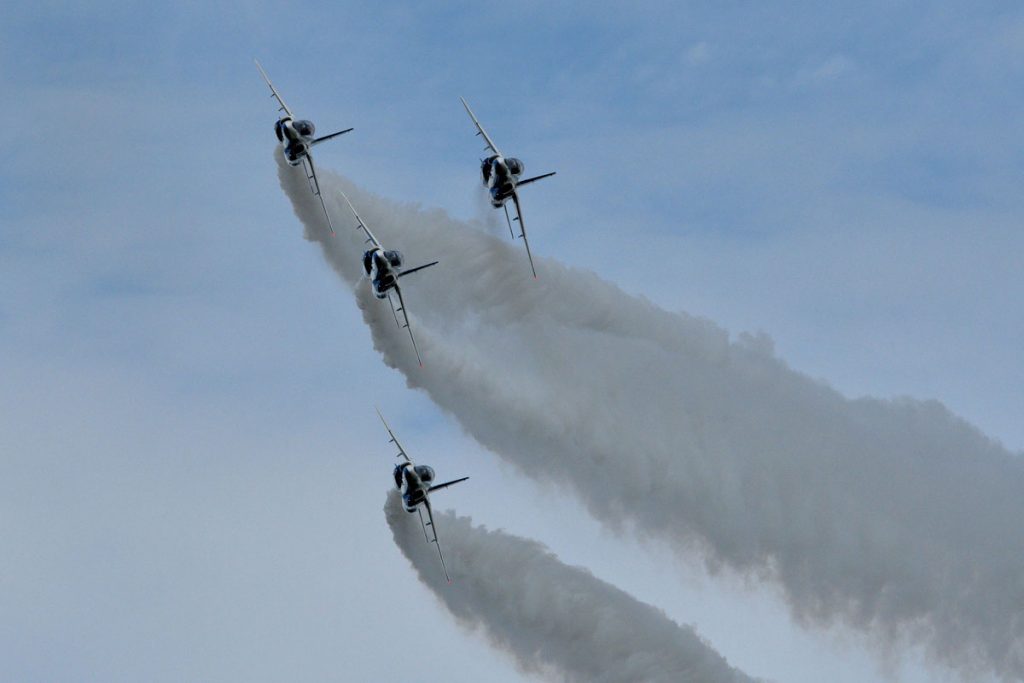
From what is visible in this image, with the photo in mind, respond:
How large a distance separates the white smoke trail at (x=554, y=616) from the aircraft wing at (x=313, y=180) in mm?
12921

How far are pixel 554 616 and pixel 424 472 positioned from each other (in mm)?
8534

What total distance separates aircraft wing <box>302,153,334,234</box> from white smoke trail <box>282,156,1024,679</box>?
447 millimetres

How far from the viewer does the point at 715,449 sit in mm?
76062

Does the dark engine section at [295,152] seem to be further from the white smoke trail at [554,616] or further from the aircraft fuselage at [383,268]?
the white smoke trail at [554,616]

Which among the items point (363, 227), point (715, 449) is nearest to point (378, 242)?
point (363, 227)

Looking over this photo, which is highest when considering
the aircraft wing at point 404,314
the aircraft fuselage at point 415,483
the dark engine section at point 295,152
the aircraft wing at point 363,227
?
the dark engine section at point 295,152

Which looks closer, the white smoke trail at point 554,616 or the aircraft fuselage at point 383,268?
the aircraft fuselage at point 383,268

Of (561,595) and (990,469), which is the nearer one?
(561,595)

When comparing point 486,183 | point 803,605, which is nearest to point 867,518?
point 803,605

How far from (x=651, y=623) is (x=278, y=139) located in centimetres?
2669

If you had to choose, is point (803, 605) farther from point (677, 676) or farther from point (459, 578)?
point (459, 578)

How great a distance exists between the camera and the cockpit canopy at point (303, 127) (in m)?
71.5

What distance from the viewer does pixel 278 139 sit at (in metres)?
72.4

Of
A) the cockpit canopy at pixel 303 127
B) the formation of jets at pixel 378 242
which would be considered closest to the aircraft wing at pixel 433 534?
the formation of jets at pixel 378 242
